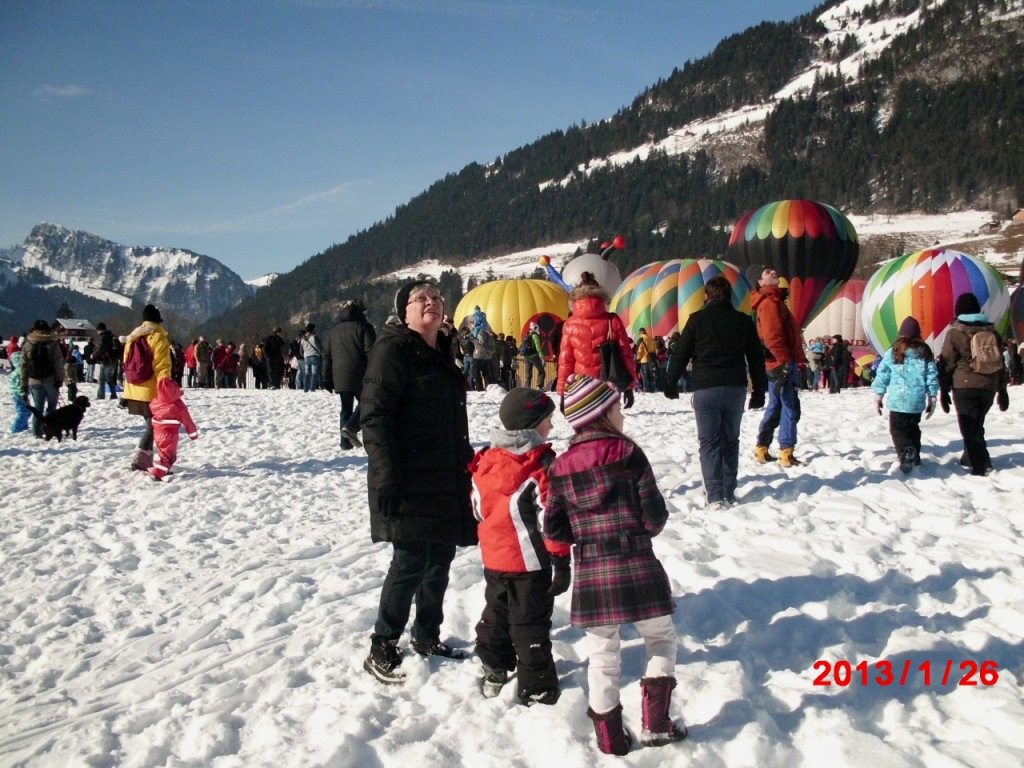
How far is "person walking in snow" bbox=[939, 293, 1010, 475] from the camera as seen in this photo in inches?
260

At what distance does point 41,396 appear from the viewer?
35.3 ft

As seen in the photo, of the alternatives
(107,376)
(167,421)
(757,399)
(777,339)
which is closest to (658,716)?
(757,399)

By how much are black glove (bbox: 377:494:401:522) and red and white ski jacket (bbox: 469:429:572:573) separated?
0.39m

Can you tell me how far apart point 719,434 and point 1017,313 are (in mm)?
22730

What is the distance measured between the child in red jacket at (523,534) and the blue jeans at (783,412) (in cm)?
439

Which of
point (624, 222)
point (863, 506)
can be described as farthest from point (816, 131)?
point (863, 506)

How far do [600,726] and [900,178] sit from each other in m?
146

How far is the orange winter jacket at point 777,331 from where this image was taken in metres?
6.96

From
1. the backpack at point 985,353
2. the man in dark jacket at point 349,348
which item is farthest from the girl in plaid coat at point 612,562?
the man in dark jacket at point 349,348

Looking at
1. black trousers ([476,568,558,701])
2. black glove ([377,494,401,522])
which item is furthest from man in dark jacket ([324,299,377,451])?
black trousers ([476,568,558,701])

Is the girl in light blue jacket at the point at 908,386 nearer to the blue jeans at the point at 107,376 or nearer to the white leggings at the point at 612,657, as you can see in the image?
the white leggings at the point at 612,657

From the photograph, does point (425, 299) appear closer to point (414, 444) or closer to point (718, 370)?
point (414, 444)

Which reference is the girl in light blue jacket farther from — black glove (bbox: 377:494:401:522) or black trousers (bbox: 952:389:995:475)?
black glove (bbox: 377:494:401:522)

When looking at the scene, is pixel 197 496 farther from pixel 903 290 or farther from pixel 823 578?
pixel 903 290
